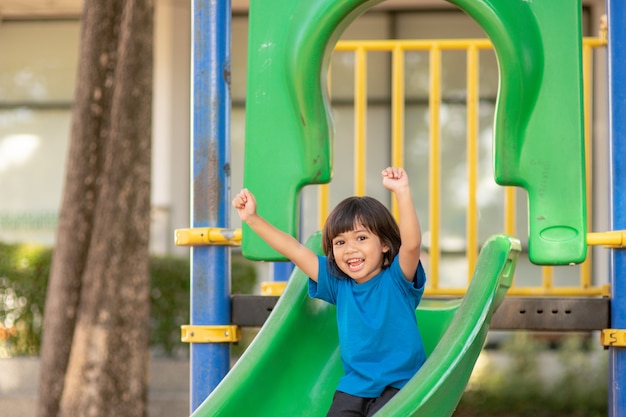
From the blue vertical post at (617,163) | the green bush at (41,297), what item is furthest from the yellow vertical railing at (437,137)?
the green bush at (41,297)

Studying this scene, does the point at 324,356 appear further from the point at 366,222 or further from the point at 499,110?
the point at 499,110

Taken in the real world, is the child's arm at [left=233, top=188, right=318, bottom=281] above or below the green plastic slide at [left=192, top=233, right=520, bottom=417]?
Answer: above

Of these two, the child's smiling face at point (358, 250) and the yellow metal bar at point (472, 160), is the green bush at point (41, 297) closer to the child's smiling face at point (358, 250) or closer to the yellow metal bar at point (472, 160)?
the yellow metal bar at point (472, 160)

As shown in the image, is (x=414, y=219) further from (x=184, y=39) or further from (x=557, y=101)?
(x=184, y=39)

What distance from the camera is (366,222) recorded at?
2855mm

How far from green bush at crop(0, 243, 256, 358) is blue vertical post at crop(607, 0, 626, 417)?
154 inches

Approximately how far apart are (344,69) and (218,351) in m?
5.21

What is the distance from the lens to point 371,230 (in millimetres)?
2863

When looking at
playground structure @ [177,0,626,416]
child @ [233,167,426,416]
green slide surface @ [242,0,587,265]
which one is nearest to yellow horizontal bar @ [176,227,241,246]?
playground structure @ [177,0,626,416]

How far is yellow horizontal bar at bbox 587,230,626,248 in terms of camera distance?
326cm

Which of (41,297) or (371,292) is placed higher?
(371,292)

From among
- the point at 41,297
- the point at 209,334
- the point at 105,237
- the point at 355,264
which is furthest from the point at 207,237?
the point at 41,297

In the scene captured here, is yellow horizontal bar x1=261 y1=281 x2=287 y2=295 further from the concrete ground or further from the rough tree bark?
the concrete ground

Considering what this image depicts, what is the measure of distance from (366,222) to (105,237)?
121 inches
